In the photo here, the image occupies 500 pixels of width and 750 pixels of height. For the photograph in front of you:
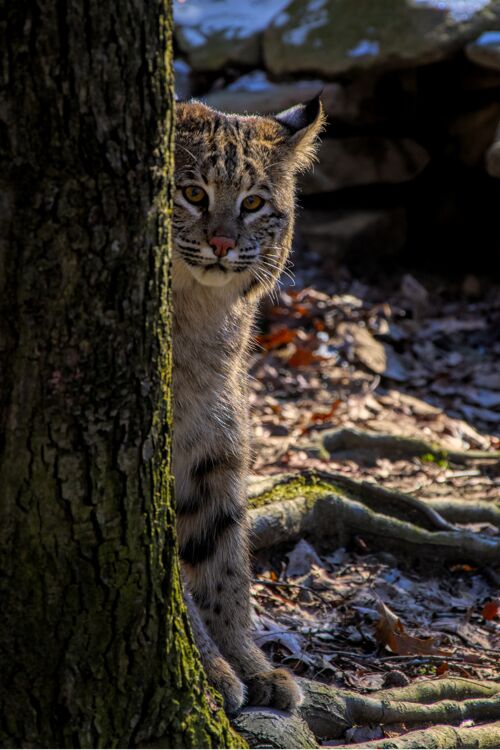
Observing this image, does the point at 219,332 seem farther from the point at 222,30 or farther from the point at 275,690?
the point at 222,30

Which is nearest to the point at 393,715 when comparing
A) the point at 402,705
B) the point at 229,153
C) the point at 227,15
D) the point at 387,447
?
the point at 402,705

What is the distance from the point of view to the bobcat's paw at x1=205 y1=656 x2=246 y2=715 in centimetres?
314

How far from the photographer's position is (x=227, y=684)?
320 centimetres

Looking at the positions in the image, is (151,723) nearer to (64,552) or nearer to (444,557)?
(64,552)

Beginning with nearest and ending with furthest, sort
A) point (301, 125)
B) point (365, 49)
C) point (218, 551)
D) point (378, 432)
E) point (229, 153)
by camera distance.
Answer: point (229, 153) → point (218, 551) → point (301, 125) → point (378, 432) → point (365, 49)

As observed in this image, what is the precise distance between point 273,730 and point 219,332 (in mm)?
1471

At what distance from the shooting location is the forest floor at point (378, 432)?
3957mm

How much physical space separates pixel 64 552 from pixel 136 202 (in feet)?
2.41

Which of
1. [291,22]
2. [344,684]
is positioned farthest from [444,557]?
[291,22]

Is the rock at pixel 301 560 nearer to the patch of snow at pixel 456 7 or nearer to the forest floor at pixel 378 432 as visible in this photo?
the forest floor at pixel 378 432

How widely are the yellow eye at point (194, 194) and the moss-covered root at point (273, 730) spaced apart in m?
1.77

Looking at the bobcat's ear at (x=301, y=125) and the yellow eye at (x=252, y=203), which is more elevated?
the bobcat's ear at (x=301, y=125)

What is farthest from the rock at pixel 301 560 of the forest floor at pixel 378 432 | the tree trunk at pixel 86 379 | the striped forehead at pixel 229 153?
the tree trunk at pixel 86 379

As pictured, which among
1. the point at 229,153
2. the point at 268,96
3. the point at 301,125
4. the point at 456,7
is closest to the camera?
the point at 229,153
